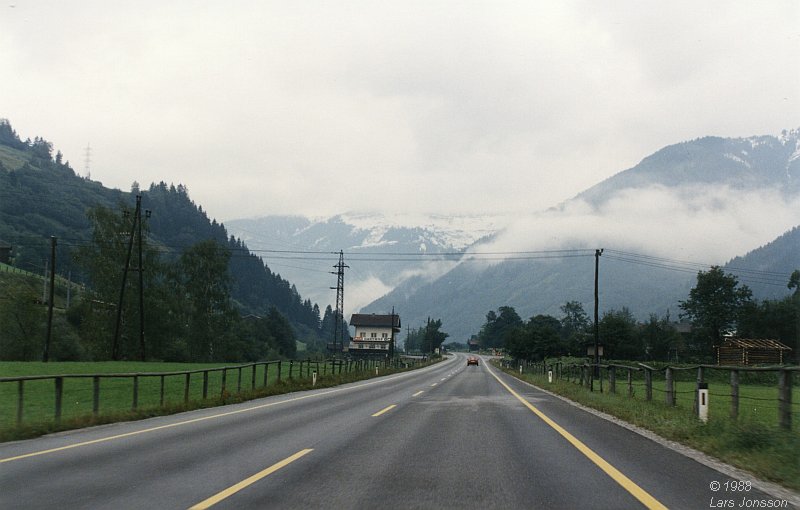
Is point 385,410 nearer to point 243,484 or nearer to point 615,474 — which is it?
point 615,474

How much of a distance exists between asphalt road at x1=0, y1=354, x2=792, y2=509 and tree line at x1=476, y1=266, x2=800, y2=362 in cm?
7797

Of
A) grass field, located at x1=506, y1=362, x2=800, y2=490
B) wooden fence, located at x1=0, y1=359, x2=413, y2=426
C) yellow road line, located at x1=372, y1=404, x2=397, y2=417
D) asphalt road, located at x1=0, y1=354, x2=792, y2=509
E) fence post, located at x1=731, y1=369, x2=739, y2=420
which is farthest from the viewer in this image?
yellow road line, located at x1=372, y1=404, x2=397, y2=417

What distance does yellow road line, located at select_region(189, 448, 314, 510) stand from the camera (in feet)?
21.0

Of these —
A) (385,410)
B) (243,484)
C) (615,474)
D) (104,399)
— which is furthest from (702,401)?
(104,399)

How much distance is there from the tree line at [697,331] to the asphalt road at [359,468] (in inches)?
3070

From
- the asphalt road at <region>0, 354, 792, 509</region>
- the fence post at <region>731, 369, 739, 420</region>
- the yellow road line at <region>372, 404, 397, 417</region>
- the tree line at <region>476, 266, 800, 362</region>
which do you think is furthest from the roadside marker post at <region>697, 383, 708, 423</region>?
the tree line at <region>476, 266, 800, 362</region>

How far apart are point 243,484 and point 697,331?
114169 millimetres

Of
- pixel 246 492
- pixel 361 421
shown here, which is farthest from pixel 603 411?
pixel 246 492

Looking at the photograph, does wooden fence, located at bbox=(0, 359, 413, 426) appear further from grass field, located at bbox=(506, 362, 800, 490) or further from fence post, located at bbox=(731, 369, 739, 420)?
fence post, located at bbox=(731, 369, 739, 420)

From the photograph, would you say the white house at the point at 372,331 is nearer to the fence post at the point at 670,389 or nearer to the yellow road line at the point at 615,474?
the fence post at the point at 670,389

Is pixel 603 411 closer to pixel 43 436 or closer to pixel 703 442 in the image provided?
pixel 703 442

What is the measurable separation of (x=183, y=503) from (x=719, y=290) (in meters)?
113

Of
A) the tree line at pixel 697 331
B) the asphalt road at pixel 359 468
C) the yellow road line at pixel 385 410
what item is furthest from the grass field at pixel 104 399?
the tree line at pixel 697 331

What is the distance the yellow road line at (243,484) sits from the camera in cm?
639
